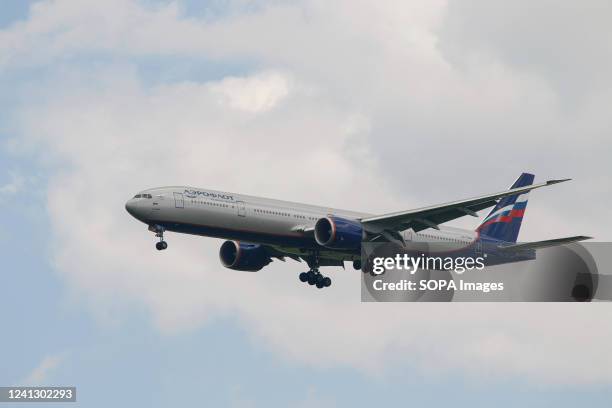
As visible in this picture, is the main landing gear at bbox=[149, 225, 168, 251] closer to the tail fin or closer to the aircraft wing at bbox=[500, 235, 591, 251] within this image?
the aircraft wing at bbox=[500, 235, 591, 251]

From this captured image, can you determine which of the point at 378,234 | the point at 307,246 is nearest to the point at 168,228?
the point at 307,246

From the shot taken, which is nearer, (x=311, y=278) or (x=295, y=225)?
(x=295, y=225)

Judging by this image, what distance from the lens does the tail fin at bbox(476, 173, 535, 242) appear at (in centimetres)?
7625

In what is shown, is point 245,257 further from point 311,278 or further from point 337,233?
point 337,233

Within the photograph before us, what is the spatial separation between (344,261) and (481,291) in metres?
9.88

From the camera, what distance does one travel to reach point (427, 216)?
62.3 meters

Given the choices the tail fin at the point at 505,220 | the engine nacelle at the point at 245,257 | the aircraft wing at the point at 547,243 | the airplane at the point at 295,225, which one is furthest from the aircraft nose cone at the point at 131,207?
the tail fin at the point at 505,220

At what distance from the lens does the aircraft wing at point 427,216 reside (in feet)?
197

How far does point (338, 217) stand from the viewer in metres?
62.2

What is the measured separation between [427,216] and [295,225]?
309 inches

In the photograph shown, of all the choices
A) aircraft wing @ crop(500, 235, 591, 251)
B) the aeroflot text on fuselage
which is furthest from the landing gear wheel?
aircraft wing @ crop(500, 235, 591, 251)

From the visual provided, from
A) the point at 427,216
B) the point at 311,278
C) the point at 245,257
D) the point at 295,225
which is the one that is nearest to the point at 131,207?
the point at 295,225

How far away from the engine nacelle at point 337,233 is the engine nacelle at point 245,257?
331 inches

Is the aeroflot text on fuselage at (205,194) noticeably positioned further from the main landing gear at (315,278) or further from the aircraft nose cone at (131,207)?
the main landing gear at (315,278)
